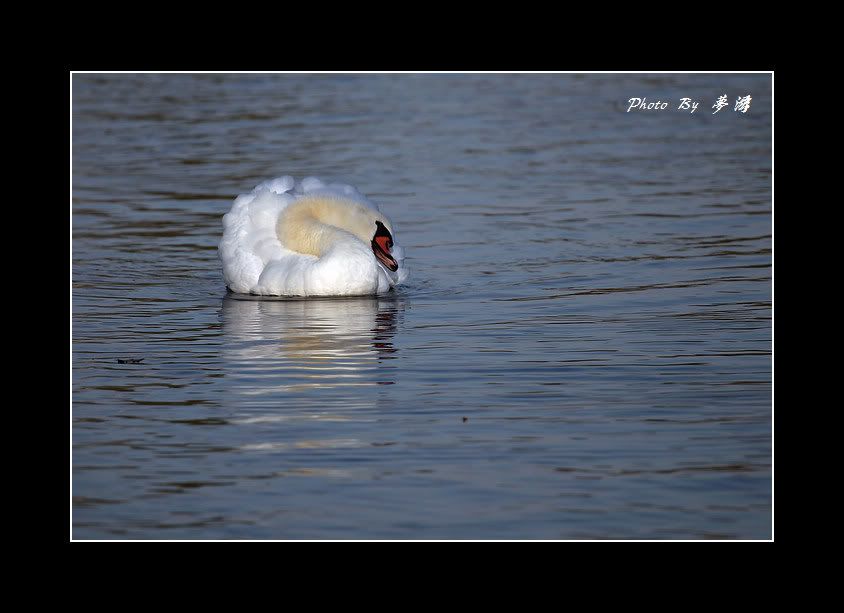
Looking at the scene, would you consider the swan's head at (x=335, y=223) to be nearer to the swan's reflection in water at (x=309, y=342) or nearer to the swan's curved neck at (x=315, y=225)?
the swan's curved neck at (x=315, y=225)

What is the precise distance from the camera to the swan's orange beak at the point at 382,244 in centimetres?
1452

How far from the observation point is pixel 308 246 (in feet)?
48.0

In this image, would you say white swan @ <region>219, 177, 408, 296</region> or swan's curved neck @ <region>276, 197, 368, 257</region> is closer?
white swan @ <region>219, 177, 408, 296</region>

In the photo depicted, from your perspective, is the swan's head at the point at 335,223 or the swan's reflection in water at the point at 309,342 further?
the swan's head at the point at 335,223

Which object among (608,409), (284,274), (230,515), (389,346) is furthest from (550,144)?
(230,515)

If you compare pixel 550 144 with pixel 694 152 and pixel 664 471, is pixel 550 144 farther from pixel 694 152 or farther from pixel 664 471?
pixel 664 471

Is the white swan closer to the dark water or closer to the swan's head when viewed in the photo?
the swan's head

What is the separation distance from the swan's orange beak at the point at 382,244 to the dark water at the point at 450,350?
1.34 feet

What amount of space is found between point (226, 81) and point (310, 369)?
23.6 metres

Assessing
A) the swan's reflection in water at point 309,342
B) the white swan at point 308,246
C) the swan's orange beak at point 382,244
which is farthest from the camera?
the swan's orange beak at point 382,244

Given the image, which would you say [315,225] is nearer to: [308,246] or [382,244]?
[308,246]

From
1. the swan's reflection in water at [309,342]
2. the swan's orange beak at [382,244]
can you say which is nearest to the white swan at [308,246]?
the swan's orange beak at [382,244]

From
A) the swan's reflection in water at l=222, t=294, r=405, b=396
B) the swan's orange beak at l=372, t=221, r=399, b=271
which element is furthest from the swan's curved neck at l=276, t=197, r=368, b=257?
the swan's reflection in water at l=222, t=294, r=405, b=396

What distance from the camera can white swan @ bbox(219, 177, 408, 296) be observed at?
560 inches
